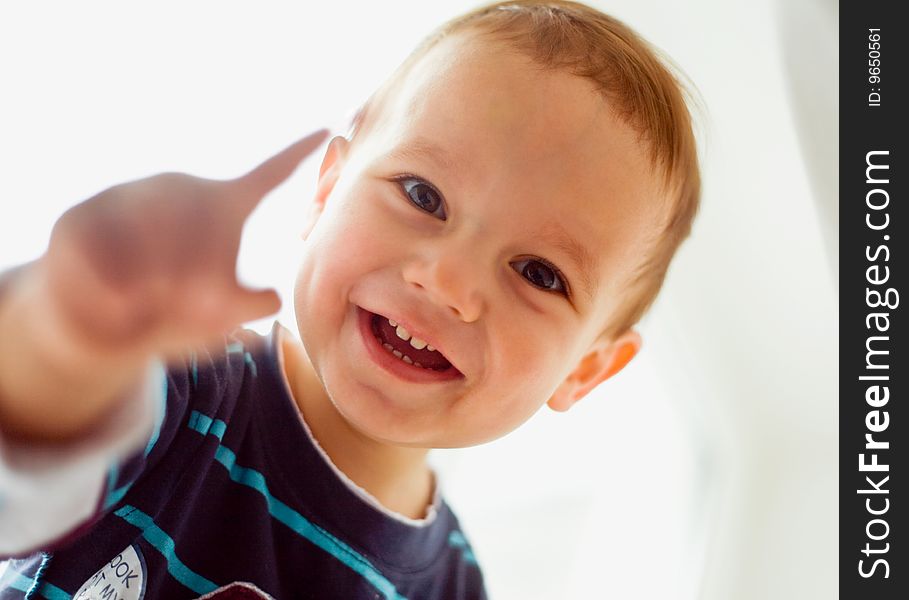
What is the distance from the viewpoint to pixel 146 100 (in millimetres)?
593

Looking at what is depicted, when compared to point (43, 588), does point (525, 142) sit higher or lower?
higher

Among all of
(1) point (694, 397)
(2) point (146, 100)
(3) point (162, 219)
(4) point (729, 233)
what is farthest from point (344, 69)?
(1) point (694, 397)

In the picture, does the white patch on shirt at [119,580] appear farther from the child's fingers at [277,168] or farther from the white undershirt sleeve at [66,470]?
the child's fingers at [277,168]

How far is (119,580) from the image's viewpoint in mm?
576

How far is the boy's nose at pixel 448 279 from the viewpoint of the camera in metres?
0.59

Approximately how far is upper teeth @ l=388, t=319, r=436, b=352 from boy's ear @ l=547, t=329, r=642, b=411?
7.0 inches

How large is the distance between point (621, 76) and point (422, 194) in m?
0.16

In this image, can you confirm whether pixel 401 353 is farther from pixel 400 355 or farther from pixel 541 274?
pixel 541 274

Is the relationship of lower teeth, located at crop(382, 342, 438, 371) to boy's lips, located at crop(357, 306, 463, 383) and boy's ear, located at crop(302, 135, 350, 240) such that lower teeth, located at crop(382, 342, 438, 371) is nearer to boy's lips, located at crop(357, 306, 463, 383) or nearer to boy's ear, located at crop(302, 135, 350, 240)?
boy's lips, located at crop(357, 306, 463, 383)

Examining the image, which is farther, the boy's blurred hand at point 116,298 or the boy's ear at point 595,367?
the boy's ear at point 595,367
